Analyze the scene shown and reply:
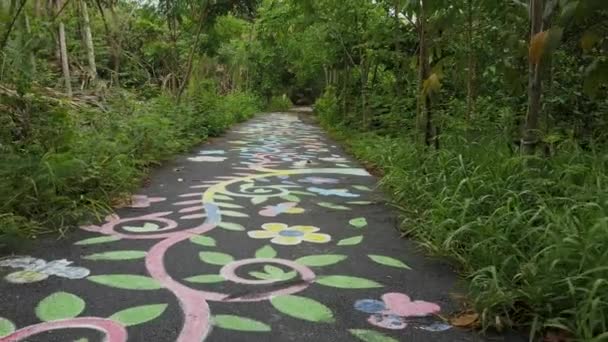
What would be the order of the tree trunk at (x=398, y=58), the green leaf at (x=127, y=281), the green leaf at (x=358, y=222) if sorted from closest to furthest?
the green leaf at (x=127, y=281), the green leaf at (x=358, y=222), the tree trunk at (x=398, y=58)

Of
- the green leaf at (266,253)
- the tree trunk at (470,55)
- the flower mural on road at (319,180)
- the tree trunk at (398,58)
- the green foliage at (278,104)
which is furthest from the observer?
the green foliage at (278,104)

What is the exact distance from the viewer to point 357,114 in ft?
39.4

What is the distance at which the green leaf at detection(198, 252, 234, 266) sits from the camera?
3186 mm

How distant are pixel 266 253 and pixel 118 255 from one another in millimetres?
915

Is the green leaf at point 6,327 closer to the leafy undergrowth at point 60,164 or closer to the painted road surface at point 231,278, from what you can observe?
the painted road surface at point 231,278

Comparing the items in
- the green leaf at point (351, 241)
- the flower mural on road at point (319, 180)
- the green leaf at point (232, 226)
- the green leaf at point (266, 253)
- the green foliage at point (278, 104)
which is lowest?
the green leaf at point (351, 241)

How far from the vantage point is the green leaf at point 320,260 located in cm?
320

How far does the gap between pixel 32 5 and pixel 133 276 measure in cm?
484

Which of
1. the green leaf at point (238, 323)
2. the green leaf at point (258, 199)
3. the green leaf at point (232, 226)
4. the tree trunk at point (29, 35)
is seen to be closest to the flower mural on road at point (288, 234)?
the green leaf at point (232, 226)

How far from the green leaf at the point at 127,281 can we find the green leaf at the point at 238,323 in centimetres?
52

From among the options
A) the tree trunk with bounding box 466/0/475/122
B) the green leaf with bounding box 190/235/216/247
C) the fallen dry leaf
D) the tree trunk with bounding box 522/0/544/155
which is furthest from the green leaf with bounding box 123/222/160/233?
the tree trunk with bounding box 466/0/475/122

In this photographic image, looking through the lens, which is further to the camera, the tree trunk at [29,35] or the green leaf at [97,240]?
the tree trunk at [29,35]

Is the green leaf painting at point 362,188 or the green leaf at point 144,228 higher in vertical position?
the green leaf at point 144,228

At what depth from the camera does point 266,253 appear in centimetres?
338
